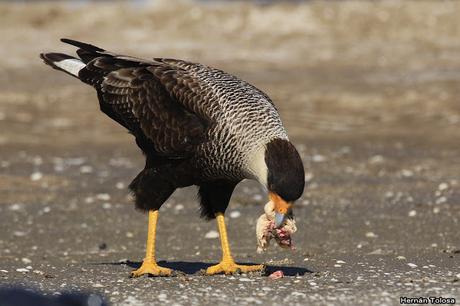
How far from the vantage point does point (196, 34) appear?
113 ft

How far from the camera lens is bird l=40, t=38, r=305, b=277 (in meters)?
8.37

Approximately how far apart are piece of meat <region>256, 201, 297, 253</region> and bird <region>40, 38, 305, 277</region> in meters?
0.13

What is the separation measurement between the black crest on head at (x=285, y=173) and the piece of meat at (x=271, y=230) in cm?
37

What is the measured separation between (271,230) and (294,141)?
36.7 feet

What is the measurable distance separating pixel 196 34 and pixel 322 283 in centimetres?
2625

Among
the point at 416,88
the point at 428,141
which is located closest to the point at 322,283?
the point at 428,141

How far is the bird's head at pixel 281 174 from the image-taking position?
8.16 metres

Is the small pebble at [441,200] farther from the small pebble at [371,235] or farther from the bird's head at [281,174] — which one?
the bird's head at [281,174]

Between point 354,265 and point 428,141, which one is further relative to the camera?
point 428,141

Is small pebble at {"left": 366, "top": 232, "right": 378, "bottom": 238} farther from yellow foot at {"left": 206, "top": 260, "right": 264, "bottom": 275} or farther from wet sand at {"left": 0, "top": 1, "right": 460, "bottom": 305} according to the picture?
yellow foot at {"left": 206, "top": 260, "right": 264, "bottom": 275}

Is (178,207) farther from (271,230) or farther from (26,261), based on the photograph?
(271,230)

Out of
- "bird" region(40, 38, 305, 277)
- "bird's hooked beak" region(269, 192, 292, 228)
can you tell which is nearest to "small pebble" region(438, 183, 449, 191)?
"bird" region(40, 38, 305, 277)

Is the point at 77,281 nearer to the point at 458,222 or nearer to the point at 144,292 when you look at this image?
the point at 144,292

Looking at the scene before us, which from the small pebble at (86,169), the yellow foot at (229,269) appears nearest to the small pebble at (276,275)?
the yellow foot at (229,269)
